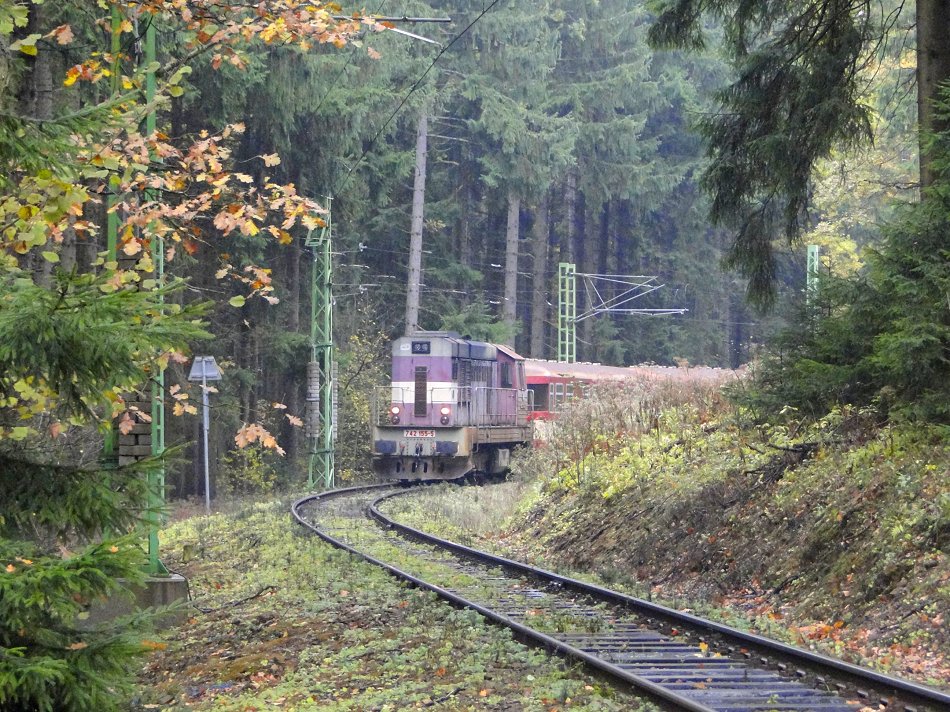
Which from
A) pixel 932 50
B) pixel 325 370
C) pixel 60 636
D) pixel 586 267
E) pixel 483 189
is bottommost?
pixel 325 370

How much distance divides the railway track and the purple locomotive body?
14.0m

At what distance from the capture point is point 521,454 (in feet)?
91.8

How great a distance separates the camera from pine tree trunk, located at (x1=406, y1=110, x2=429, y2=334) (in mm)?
39812

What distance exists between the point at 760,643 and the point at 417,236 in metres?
34.2

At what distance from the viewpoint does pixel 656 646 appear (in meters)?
8.36

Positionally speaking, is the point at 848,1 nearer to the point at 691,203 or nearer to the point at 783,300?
the point at 783,300

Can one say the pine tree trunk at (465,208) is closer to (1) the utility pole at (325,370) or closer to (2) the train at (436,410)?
(2) the train at (436,410)

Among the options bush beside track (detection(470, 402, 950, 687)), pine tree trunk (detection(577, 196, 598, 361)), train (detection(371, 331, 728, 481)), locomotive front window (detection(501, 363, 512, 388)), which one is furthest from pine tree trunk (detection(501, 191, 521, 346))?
bush beside track (detection(470, 402, 950, 687))

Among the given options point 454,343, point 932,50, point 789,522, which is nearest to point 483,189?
point 454,343

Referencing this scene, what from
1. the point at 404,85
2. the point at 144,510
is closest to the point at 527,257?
the point at 404,85

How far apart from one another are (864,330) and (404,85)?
97.9 ft

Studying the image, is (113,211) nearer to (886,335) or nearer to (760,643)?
(760,643)

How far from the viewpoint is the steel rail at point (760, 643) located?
6395 mm

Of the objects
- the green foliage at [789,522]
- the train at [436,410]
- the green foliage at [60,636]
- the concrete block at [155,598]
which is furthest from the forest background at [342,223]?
the train at [436,410]
